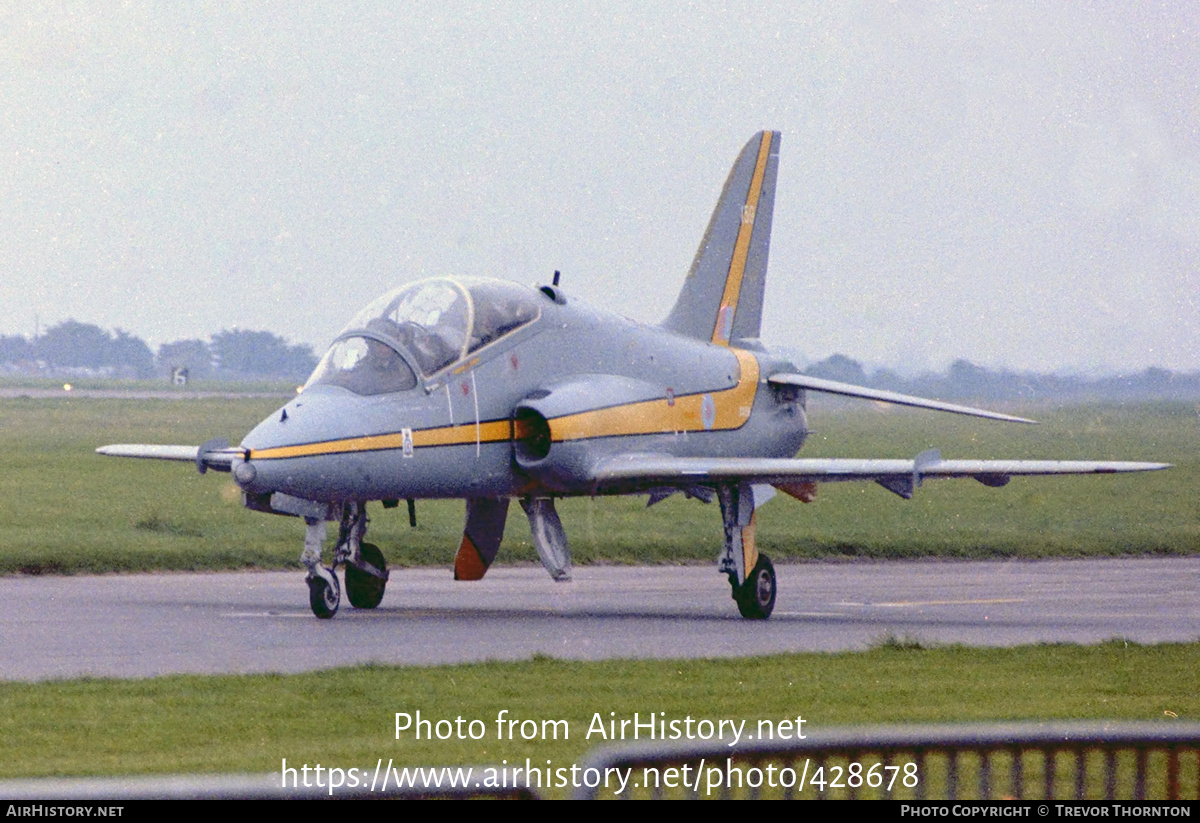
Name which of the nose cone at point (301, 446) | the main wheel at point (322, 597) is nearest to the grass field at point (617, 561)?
the nose cone at point (301, 446)

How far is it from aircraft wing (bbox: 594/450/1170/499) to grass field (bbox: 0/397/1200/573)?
684cm

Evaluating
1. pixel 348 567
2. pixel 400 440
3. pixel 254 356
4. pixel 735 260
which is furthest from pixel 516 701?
pixel 254 356

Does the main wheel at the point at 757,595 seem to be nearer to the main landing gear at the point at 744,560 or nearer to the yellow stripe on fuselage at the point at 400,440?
the main landing gear at the point at 744,560

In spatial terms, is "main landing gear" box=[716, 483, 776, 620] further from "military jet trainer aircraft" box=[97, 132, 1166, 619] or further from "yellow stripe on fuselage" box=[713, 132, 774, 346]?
"yellow stripe on fuselage" box=[713, 132, 774, 346]

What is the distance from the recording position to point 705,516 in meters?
34.1

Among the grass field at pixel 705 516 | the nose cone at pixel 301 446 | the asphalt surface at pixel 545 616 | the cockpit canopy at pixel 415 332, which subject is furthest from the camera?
the grass field at pixel 705 516

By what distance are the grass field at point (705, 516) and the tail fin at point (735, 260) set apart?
4.43 metres

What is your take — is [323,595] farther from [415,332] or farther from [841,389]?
[841,389]

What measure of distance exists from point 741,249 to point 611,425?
18.8 ft

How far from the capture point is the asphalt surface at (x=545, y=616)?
1473 centimetres

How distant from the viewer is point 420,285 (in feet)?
60.1

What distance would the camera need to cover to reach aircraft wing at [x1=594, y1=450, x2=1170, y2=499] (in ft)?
59.9

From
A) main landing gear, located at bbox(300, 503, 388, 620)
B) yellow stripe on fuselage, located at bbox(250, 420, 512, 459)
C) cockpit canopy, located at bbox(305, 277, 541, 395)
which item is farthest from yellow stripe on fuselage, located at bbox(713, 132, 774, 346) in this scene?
main landing gear, located at bbox(300, 503, 388, 620)
